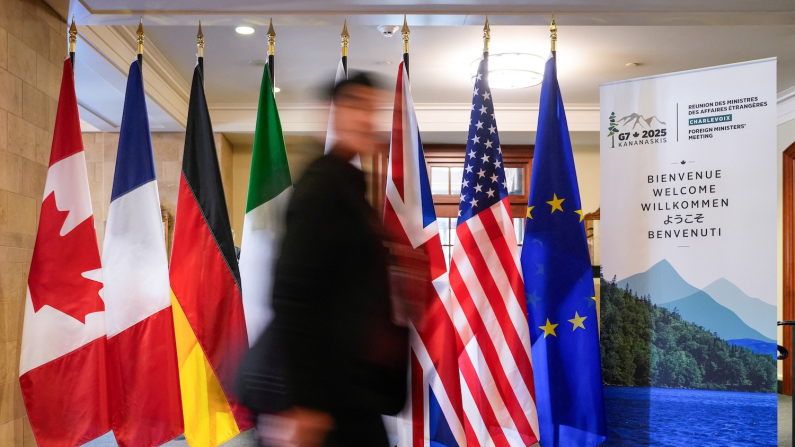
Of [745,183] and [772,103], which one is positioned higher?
[772,103]

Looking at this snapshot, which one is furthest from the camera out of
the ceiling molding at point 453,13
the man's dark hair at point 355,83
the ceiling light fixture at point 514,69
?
the ceiling light fixture at point 514,69

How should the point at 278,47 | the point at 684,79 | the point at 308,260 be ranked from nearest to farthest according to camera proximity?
the point at 308,260, the point at 684,79, the point at 278,47

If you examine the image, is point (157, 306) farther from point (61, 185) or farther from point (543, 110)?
point (543, 110)

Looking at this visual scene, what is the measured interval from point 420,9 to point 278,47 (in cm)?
187

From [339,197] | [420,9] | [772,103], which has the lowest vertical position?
[339,197]

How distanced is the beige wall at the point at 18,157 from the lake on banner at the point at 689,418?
2.43 meters

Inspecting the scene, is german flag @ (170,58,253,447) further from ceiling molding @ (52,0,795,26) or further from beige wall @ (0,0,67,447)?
beige wall @ (0,0,67,447)

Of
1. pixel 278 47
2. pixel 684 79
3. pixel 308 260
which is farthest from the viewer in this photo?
pixel 278 47

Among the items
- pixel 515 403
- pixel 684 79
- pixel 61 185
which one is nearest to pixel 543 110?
pixel 684 79

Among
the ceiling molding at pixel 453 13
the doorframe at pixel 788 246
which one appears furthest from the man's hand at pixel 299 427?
the doorframe at pixel 788 246

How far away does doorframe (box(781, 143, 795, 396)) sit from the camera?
561cm

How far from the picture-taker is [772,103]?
2.52 meters

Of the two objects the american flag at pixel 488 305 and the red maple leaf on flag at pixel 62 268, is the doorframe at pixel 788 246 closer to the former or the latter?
the american flag at pixel 488 305

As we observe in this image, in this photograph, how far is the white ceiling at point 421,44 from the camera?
9.02 ft
